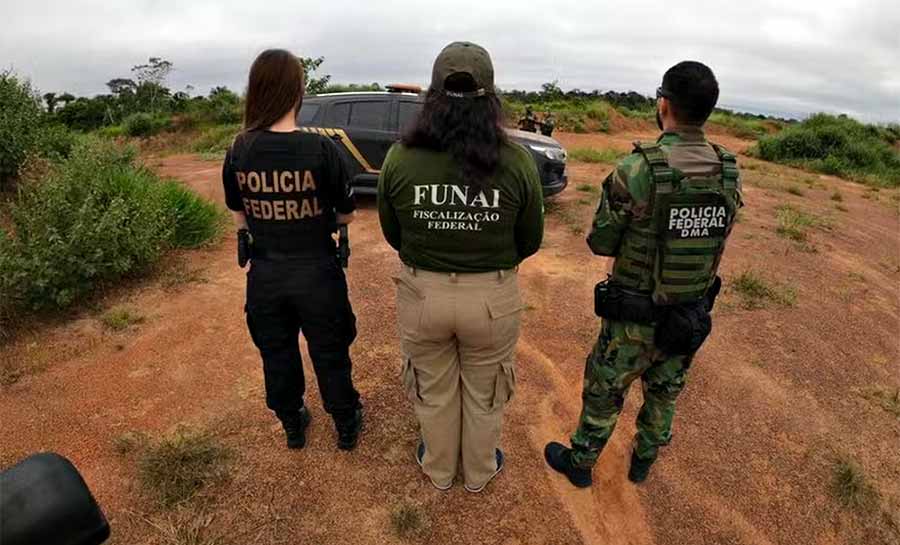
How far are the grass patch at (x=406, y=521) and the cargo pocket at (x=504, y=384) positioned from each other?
590 millimetres

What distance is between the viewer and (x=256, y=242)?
2164mm

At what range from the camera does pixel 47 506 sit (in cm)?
74

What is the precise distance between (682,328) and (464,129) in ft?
3.67

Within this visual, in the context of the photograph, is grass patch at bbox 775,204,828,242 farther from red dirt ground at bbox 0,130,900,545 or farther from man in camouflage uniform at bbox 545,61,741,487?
man in camouflage uniform at bbox 545,61,741,487

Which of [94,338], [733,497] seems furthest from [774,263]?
[94,338]

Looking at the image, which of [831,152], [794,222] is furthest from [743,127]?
[794,222]

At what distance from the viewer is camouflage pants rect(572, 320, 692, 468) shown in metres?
2.16

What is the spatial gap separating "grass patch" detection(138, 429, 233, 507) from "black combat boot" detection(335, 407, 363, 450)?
0.54 metres

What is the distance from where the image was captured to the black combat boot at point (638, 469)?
8.33ft

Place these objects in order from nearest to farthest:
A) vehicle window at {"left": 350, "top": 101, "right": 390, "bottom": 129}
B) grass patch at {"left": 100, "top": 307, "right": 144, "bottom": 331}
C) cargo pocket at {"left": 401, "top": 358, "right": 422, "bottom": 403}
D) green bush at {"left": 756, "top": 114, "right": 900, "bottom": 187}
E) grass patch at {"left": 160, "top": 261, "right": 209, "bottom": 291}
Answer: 1. cargo pocket at {"left": 401, "top": 358, "right": 422, "bottom": 403}
2. grass patch at {"left": 100, "top": 307, "right": 144, "bottom": 331}
3. grass patch at {"left": 160, "top": 261, "right": 209, "bottom": 291}
4. vehicle window at {"left": 350, "top": 101, "right": 390, "bottom": 129}
5. green bush at {"left": 756, "top": 114, "right": 900, "bottom": 187}

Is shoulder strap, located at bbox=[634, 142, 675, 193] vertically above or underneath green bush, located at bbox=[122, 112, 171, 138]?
above

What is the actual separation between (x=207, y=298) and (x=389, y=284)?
1.51 m

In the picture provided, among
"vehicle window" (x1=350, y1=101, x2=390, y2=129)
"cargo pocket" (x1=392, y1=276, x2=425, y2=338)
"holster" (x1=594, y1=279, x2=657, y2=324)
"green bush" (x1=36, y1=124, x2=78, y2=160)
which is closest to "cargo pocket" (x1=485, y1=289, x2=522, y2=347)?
"cargo pocket" (x1=392, y1=276, x2=425, y2=338)

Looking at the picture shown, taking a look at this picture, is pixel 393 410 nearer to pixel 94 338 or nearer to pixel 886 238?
pixel 94 338
